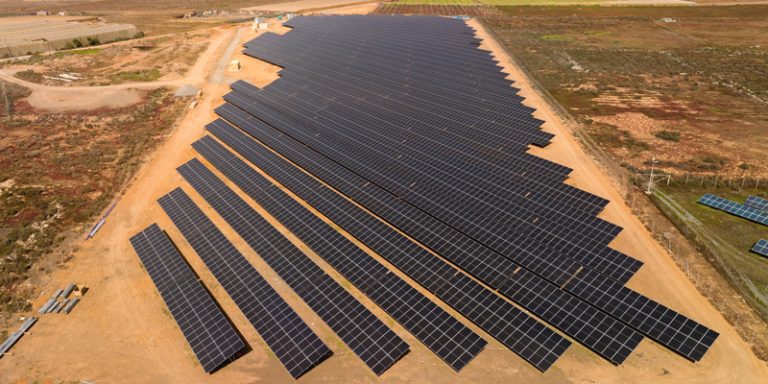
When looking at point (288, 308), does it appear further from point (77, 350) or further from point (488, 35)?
point (488, 35)

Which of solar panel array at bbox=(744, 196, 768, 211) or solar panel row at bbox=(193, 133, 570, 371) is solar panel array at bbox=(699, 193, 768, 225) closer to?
solar panel array at bbox=(744, 196, 768, 211)

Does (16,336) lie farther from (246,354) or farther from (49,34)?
(49,34)

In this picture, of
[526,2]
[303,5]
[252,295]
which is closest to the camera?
[252,295]

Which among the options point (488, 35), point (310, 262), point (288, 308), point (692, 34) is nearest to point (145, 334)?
point (288, 308)

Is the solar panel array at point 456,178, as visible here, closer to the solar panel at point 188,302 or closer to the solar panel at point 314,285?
the solar panel at point 314,285

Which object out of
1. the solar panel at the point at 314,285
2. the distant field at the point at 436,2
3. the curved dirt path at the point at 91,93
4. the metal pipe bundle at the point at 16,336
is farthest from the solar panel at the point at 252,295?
the distant field at the point at 436,2

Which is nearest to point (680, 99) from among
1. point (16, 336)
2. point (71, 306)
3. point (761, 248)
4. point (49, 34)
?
point (761, 248)

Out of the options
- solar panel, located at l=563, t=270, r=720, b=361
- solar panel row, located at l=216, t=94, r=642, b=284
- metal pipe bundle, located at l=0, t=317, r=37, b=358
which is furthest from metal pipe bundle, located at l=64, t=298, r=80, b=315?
solar panel, located at l=563, t=270, r=720, b=361
